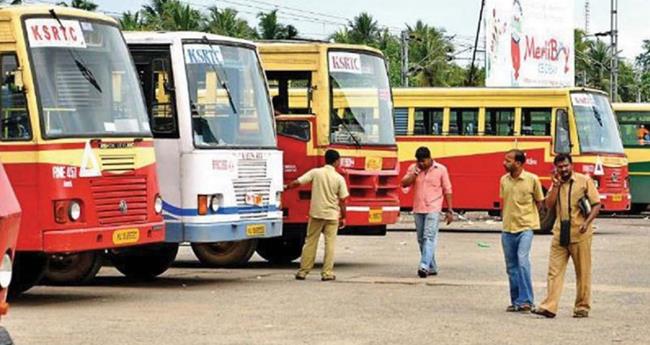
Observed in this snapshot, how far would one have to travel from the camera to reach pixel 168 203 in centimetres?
2009

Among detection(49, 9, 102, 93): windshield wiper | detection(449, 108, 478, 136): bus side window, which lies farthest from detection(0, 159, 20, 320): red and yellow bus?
detection(449, 108, 478, 136): bus side window

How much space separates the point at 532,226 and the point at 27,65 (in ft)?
18.0

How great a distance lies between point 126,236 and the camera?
17875 mm

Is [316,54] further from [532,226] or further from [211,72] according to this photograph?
[532,226]

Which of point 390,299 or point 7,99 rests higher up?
point 7,99

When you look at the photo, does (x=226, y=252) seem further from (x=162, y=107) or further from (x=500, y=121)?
(x=500, y=121)

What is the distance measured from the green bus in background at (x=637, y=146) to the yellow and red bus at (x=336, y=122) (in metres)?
20.4

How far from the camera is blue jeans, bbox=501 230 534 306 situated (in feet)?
56.9

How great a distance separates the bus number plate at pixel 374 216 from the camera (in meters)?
24.5

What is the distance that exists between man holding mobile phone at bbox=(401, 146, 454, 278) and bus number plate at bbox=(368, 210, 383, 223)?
201cm

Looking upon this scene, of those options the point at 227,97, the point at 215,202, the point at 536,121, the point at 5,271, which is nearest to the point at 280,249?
the point at 227,97

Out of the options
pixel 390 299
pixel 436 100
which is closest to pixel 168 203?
pixel 390 299

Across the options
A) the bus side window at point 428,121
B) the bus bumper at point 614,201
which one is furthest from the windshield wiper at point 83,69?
the bus bumper at point 614,201

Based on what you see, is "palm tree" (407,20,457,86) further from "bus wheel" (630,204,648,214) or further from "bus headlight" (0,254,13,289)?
"bus headlight" (0,254,13,289)
